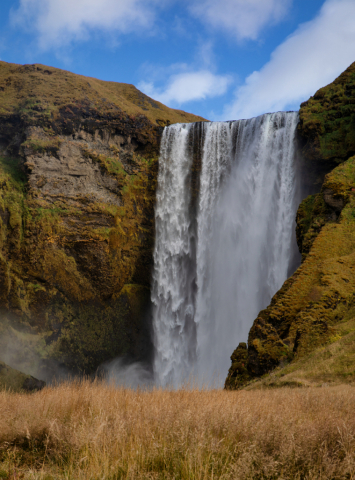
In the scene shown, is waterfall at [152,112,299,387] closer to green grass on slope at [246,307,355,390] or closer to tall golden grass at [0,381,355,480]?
green grass on slope at [246,307,355,390]

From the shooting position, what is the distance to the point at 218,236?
26.3 meters

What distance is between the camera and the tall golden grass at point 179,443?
263 centimetres

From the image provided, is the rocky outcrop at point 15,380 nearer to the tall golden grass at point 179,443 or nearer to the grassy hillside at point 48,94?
the tall golden grass at point 179,443

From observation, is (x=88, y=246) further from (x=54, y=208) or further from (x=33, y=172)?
(x=33, y=172)

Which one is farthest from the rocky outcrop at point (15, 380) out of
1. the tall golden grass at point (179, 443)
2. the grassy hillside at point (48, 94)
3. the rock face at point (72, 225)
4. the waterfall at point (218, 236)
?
the grassy hillside at point (48, 94)

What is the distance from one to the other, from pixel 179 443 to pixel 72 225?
80.6ft

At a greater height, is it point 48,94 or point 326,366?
point 48,94

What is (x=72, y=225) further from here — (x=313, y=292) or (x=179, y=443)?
(x=179, y=443)

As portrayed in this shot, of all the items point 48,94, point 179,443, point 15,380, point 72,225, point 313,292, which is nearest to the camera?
point 179,443

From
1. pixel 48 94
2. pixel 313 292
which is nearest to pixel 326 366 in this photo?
pixel 313 292

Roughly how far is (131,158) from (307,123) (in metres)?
14.7

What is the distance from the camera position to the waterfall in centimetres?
2267

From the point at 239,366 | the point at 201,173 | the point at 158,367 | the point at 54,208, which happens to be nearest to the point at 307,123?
the point at 201,173

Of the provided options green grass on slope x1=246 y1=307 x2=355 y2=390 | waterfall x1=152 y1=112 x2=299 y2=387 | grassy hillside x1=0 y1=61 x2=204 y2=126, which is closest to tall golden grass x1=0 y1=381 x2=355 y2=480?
green grass on slope x1=246 y1=307 x2=355 y2=390
